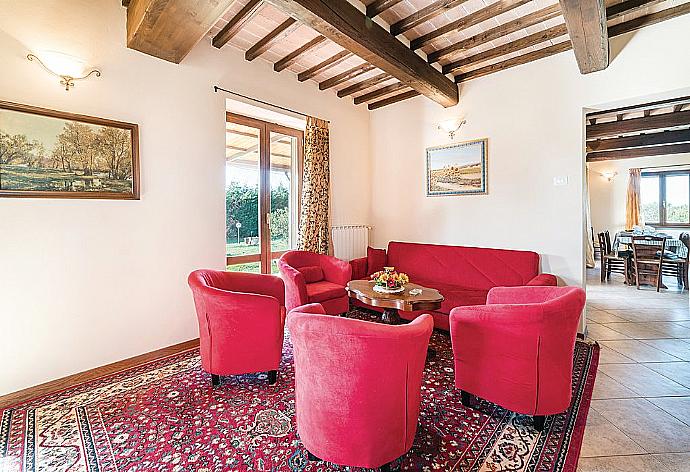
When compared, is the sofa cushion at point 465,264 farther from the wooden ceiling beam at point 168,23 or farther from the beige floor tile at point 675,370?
the wooden ceiling beam at point 168,23

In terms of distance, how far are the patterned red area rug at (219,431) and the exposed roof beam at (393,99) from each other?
13.4 ft

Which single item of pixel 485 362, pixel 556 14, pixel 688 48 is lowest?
pixel 485 362

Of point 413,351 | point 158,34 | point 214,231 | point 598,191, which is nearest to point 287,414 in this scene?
point 413,351

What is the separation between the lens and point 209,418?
2256mm

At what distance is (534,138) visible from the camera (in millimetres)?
4148

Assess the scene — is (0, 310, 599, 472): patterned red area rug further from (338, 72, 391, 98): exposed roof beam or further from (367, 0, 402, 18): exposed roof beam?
(338, 72, 391, 98): exposed roof beam

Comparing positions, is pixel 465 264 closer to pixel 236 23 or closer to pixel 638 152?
pixel 236 23

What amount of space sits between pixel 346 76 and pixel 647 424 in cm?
460

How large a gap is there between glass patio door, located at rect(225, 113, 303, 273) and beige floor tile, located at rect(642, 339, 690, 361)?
4.50 meters

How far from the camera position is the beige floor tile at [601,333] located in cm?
384

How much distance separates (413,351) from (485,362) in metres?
0.85

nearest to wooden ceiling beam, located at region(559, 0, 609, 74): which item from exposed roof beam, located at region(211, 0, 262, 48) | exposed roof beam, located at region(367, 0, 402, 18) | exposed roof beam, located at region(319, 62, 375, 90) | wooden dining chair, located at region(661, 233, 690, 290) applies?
exposed roof beam, located at region(367, 0, 402, 18)

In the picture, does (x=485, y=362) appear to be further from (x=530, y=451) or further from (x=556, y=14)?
(x=556, y=14)

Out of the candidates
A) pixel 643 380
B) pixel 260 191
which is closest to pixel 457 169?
pixel 260 191
